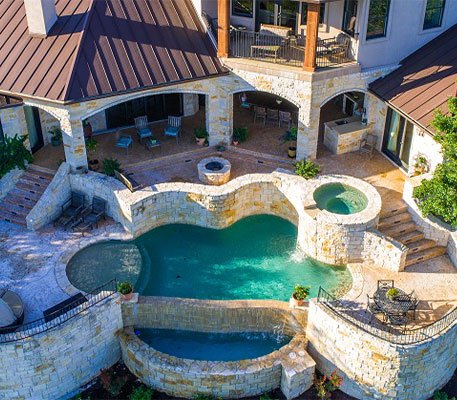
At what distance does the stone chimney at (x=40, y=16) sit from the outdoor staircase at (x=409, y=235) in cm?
1862

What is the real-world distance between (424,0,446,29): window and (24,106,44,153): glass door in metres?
21.1

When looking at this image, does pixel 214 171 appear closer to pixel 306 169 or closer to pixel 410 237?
pixel 306 169

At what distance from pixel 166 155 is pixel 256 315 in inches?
447

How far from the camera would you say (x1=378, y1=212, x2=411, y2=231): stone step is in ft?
93.5

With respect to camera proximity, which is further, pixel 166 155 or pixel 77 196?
pixel 166 155

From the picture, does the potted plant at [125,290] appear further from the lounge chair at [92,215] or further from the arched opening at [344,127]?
the arched opening at [344,127]

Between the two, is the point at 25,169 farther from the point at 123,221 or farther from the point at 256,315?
the point at 256,315

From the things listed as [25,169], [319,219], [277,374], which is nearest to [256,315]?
[277,374]

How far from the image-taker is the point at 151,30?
3169 cm

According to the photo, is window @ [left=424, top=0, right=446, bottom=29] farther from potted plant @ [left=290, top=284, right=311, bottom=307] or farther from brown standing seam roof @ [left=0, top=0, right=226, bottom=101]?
potted plant @ [left=290, top=284, right=311, bottom=307]

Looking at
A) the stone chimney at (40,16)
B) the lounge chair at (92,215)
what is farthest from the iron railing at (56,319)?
the stone chimney at (40,16)

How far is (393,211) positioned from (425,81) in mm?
6868

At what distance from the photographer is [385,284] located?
85.5 ft

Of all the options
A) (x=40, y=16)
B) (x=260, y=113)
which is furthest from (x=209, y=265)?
(x=40, y=16)
